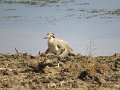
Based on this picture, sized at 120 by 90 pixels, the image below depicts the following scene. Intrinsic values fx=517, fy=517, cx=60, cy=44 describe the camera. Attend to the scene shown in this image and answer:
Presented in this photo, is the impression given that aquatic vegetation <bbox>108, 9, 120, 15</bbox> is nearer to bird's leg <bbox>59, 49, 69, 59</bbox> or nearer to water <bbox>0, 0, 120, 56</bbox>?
water <bbox>0, 0, 120, 56</bbox>

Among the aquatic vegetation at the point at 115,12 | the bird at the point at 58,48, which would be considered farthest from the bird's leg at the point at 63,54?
the aquatic vegetation at the point at 115,12

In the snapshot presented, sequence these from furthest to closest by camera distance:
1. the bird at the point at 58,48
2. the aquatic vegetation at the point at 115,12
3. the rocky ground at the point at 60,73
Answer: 1. the aquatic vegetation at the point at 115,12
2. the bird at the point at 58,48
3. the rocky ground at the point at 60,73

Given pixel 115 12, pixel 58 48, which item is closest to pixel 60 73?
pixel 58 48

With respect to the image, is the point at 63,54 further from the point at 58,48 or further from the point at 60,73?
the point at 60,73

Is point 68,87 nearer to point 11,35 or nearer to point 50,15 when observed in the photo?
point 11,35

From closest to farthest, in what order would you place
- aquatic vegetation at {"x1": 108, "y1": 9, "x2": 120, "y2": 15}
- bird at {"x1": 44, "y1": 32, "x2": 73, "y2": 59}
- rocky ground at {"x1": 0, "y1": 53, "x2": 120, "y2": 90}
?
rocky ground at {"x1": 0, "y1": 53, "x2": 120, "y2": 90}, bird at {"x1": 44, "y1": 32, "x2": 73, "y2": 59}, aquatic vegetation at {"x1": 108, "y1": 9, "x2": 120, "y2": 15}

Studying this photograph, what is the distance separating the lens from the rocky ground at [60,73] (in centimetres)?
1021

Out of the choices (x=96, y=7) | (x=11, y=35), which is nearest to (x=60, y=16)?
(x=96, y=7)

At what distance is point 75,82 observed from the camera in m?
10.4

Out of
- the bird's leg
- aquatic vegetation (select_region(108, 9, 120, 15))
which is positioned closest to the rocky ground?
the bird's leg

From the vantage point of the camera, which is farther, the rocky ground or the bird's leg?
the bird's leg

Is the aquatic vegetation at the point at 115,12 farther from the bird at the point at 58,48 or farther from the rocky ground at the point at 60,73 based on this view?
the bird at the point at 58,48

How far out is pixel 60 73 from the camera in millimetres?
11133

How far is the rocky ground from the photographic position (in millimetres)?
10211
